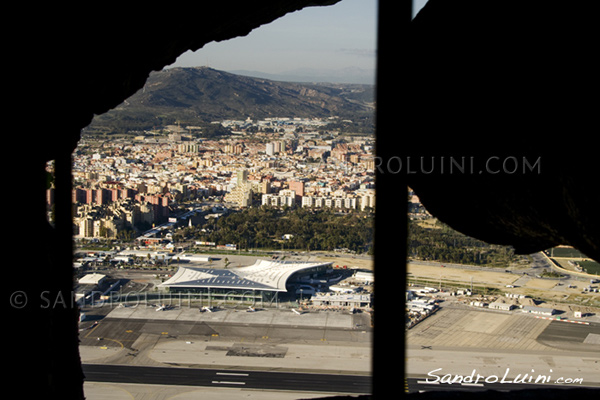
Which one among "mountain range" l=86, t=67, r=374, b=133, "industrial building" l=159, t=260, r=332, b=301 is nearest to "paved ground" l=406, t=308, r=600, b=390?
"industrial building" l=159, t=260, r=332, b=301

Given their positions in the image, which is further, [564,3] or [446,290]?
[446,290]

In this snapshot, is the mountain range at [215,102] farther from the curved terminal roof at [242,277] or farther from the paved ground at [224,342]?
the paved ground at [224,342]

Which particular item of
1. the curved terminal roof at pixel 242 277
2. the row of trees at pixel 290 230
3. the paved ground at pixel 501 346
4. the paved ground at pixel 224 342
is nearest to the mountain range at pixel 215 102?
the row of trees at pixel 290 230

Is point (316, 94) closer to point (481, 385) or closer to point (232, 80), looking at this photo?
point (232, 80)

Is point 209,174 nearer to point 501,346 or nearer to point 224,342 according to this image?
point 224,342

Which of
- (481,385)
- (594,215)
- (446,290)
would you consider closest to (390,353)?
(594,215)

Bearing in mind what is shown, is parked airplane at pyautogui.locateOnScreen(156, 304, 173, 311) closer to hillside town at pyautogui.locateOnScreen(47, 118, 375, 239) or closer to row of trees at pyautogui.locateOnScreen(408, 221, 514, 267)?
hillside town at pyautogui.locateOnScreen(47, 118, 375, 239)
